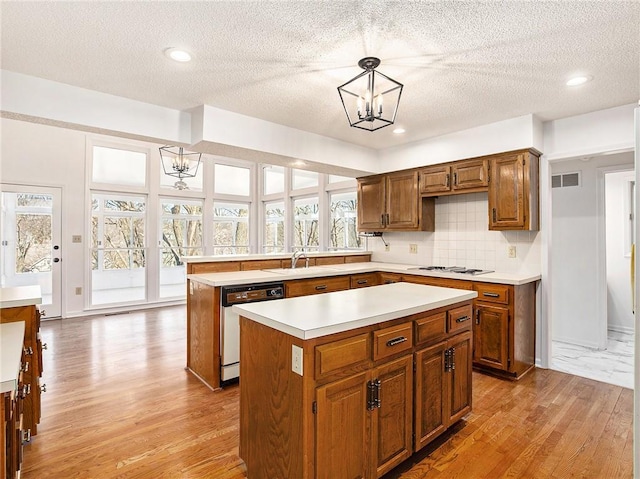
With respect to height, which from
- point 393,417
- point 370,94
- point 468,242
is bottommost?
point 393,417

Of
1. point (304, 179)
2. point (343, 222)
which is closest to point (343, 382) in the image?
point (343, 222)

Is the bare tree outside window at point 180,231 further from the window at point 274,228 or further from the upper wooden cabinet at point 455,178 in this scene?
the upper wooden cabinet at point 455,178

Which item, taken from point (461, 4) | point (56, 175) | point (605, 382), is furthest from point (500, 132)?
point (56, 175)

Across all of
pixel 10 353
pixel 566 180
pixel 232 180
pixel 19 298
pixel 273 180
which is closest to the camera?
pixel 10 353

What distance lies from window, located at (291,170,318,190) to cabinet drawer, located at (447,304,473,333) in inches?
181

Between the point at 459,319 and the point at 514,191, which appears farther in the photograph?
the point at 514,191

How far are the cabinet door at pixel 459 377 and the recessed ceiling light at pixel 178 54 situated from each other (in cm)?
253

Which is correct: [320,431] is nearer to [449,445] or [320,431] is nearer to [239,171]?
[449,445]

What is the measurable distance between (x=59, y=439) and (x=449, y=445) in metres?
2.54

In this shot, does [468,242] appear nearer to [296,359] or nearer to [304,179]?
[296,359]

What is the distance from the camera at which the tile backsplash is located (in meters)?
3.78

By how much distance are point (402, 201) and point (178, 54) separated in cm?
312

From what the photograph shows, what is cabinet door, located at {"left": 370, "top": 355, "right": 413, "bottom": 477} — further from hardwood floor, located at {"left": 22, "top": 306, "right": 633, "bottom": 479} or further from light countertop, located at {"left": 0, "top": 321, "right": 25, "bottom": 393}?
light countertop, located at {"left": 0, "top": 321, "right": 25, "bottom": 393}

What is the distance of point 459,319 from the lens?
235 centimetres
